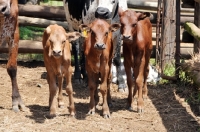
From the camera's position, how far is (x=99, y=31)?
6.52m

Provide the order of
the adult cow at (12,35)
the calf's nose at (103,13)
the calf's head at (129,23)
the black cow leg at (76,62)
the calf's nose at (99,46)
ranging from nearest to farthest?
the calf's nose at (99,46)
the calf's head at (129,23)
the adult cow at (12,35)
the calf's nose at (103,13)
the black cow leg at (76,62)

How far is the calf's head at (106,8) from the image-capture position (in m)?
7.05

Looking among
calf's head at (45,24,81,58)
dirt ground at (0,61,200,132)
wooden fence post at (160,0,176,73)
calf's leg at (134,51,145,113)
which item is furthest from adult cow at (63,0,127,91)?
wooden fence post at (160,0,176,73)

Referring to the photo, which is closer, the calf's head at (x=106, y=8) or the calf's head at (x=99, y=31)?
the calf's head at (x=99, y=31)

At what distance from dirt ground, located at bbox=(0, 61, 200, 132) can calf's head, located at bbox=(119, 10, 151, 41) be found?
1.20 metres

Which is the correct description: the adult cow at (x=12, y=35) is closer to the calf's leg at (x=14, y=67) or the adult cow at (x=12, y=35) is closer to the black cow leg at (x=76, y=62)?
the calf's leg at (x=14, y=67)

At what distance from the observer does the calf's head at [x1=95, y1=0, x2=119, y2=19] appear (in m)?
7.05

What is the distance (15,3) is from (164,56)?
4.04 metres

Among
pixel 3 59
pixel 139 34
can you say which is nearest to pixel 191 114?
pixel 139 34

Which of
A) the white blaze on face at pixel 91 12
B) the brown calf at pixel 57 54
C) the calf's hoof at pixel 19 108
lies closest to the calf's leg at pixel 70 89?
the brown calf at pixel 57 54

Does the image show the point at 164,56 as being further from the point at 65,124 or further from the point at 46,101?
the point at 65,124

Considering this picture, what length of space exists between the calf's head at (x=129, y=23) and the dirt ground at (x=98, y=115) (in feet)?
3.94

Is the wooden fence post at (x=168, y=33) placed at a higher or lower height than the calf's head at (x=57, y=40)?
lower

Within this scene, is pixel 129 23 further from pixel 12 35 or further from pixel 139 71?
pixel 12 35
